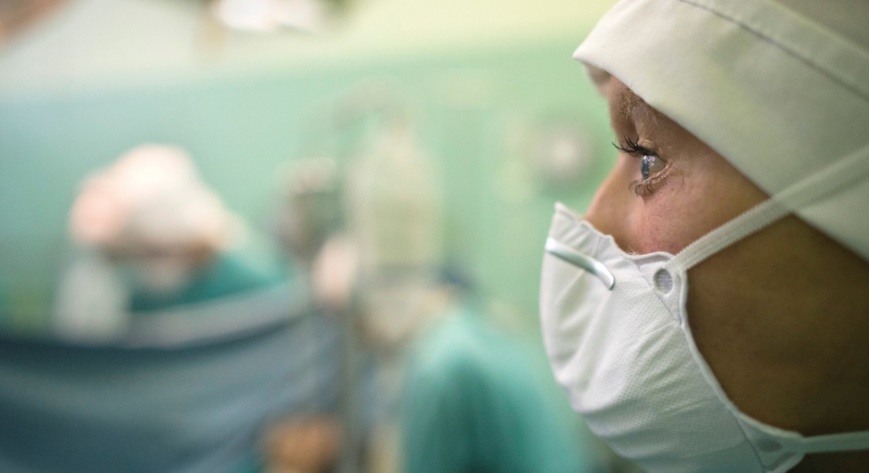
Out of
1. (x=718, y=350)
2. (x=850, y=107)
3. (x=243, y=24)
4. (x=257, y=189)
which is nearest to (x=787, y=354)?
(x=718, y=350)

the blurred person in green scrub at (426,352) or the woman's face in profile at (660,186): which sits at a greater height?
the woman's face in profile at (660,186)

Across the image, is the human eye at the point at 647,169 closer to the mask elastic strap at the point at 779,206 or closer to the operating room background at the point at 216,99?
the mask elastic strap at the point at 779,206

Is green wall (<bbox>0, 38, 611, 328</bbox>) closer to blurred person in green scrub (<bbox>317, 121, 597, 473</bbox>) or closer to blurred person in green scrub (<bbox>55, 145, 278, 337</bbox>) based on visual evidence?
blurred person in green scrub (<bbox>55, 145, 278, 337</bbox>)

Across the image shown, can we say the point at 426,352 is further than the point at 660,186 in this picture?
Yes

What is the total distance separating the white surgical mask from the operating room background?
2.18 meters

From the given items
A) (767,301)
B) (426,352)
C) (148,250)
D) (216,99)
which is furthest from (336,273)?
(216,99)

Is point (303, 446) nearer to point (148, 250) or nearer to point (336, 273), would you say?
point (336, 273)

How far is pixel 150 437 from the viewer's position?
→ 167 cm

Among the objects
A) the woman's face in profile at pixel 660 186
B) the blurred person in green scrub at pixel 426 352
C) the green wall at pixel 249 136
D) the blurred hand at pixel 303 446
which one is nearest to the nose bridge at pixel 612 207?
the woman's face in profile at pixel 660 186

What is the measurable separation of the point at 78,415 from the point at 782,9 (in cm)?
178

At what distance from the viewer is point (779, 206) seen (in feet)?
1.29

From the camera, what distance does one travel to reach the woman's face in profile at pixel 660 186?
1.35 feet

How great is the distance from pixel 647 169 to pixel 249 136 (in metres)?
2.96

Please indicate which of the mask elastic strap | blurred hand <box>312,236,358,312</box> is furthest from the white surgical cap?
blurred hand <box>312,236,358,312</box>
